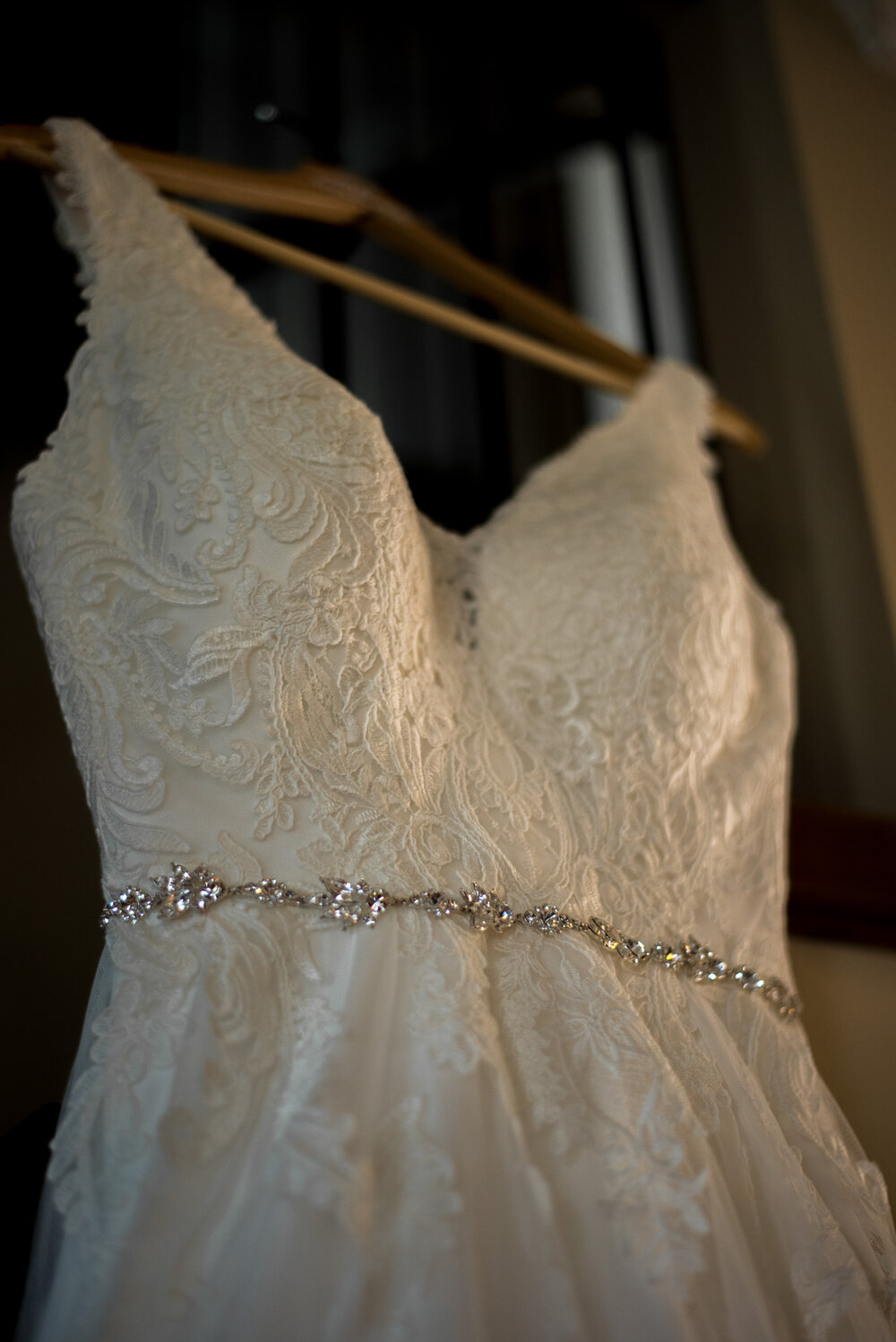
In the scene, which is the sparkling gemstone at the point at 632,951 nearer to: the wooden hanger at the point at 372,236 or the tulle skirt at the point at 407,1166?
the tulle skirt at the point at 407,1166

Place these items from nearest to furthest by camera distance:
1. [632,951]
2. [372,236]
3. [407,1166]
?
[407,1166]
[632,951]
[372,236]

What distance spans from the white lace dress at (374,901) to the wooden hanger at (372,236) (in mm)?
105

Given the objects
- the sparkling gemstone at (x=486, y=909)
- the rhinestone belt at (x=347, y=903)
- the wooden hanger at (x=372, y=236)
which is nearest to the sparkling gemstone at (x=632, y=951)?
the rhinestone belt at (x=347, y=903)

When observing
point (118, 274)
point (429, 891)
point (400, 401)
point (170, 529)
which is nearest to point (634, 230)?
point (400, 401)

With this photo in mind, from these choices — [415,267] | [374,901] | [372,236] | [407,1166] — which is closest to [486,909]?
[374,901]

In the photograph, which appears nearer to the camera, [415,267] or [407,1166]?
[407,1166]

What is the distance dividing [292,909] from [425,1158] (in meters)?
0.20

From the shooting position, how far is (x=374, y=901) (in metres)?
0.75

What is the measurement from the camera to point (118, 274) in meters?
0.96

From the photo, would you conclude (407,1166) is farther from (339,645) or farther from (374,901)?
(339,645)

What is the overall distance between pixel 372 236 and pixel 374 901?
1.00 m

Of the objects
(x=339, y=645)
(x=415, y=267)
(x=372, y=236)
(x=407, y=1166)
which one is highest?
(x=415, y=267)

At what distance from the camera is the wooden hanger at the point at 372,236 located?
1107 millimetres

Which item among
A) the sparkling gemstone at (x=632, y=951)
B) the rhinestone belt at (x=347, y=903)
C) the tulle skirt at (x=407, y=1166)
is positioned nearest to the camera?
the tulle skirt at (x=407, y=1166)
